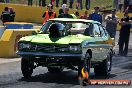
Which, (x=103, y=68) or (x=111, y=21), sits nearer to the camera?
(x=103, y=68)

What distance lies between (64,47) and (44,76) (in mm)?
1748

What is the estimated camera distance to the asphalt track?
10914 mm

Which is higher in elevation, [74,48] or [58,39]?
[58,39]

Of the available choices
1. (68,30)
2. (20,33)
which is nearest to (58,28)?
(68,30)

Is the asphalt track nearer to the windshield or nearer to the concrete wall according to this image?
the windshield

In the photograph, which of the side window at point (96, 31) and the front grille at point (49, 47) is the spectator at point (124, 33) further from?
the front grille at point (49, 47)

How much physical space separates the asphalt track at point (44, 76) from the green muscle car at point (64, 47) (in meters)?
0.37

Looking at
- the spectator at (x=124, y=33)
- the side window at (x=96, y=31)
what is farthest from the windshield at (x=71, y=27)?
the spectator at (x=124, y=33)

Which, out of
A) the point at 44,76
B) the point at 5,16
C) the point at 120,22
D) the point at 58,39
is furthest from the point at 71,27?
the point at 5,16

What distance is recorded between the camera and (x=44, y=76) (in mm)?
12773

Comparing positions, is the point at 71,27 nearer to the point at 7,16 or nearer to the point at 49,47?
the point at 49,47

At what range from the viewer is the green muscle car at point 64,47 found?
1127 centimetres

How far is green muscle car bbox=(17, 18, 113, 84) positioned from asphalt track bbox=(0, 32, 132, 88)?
14.4 inches

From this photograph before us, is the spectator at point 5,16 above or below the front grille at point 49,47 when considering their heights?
below
